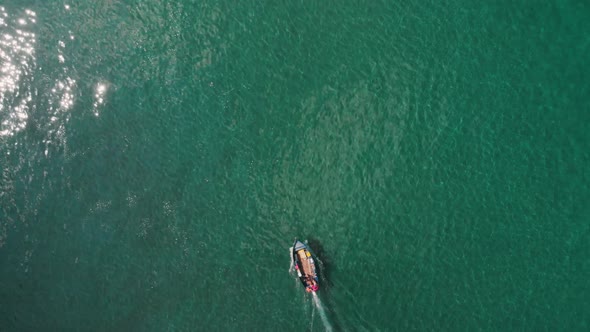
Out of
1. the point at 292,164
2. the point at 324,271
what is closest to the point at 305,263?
the point at 324,271

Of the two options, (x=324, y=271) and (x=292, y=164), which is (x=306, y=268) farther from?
(x=292, y=164)

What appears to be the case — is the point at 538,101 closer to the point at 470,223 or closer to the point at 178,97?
the point at 470,223

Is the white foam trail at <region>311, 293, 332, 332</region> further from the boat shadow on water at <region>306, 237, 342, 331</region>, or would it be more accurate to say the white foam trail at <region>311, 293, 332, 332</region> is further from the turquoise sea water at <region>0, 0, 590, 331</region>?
the boat shadow on water at <region>306, 237, 342, 331</region>

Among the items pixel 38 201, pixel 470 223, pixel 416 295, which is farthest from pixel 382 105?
pixel 38 201

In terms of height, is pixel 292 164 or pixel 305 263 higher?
pixel 292 164

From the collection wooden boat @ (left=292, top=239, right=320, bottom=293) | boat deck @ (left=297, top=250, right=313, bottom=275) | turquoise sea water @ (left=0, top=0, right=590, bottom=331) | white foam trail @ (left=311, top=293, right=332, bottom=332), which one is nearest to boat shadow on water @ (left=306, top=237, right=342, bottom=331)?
turquoise sea water @ (left=0, top=0, right=590, bottom=331)
